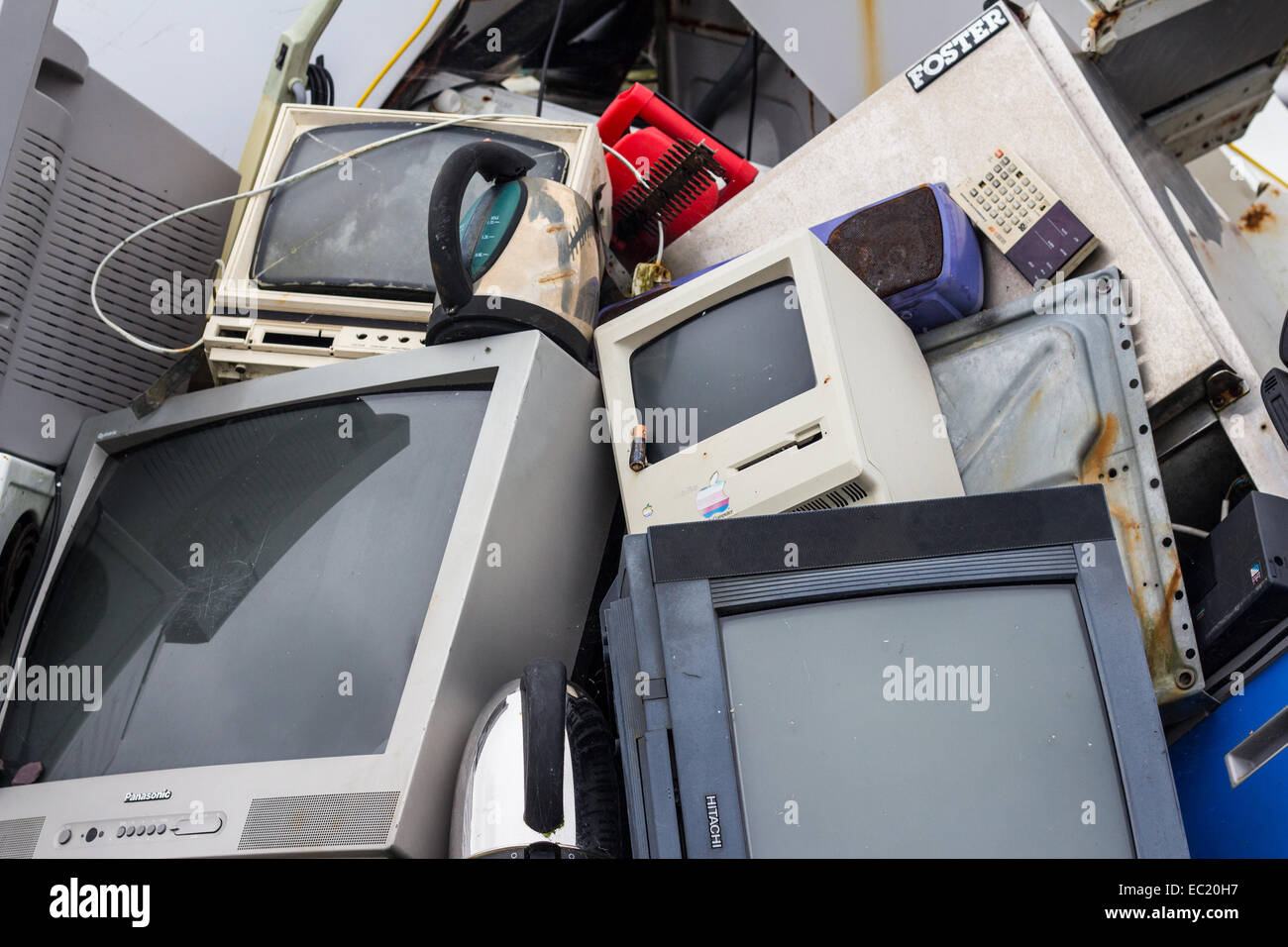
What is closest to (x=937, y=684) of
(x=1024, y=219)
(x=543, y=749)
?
(x=543, y=749)

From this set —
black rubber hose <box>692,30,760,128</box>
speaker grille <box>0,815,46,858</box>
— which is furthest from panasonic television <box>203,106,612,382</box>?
black rubber hose <box>692,30,760,128</box>

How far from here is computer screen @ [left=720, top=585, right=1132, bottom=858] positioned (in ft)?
3.37

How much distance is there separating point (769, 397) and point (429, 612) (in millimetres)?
513

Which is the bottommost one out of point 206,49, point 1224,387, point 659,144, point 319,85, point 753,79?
point 1224,387

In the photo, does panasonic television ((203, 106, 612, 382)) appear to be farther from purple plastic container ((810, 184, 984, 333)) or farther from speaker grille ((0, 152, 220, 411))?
purple plastic container ((810, 184, 984, 333))

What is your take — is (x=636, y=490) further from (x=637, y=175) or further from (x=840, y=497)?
(x=637, y=175)

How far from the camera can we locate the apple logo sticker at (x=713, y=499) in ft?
4.68

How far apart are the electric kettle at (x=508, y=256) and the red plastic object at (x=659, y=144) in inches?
17.4

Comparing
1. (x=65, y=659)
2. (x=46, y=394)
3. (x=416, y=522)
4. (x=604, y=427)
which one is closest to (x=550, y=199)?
(x=604, y=427)

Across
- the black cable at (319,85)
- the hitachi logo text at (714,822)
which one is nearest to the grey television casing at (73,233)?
the black cable at (319,85)

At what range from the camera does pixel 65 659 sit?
1.56m

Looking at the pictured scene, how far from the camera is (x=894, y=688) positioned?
1.09 metres
